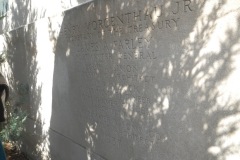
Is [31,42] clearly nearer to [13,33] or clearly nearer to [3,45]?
[13,33]

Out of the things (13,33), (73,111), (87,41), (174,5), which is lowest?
(174,5)

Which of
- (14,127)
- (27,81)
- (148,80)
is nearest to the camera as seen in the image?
(148,80)

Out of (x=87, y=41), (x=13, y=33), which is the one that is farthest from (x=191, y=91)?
(x=13, y=33)

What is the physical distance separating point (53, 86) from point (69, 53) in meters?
0.80

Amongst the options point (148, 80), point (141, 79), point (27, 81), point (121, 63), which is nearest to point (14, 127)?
point (27, 81)

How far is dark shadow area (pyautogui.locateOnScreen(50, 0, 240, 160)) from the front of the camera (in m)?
2.20

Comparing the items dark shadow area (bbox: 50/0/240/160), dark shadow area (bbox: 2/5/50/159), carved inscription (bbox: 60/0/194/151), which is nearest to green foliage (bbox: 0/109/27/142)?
dark shadow area (bbox: 2/5/50/159)

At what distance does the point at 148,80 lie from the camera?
112 inches

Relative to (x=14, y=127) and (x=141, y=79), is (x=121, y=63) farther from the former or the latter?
(x=14, y=127)

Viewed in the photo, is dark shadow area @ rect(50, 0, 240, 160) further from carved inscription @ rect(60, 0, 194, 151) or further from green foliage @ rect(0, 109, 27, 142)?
green foliage @ rect(0, 109, 27, 142)

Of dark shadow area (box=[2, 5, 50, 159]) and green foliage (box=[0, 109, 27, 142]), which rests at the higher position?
dark shadow area (box=[2, 5, 50, 159])

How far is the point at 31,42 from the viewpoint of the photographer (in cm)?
538

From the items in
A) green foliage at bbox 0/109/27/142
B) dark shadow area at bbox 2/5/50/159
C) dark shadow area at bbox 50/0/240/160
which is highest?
dark shadow area at bbox 2/5/50/159

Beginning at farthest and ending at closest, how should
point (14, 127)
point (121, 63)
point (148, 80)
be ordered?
point (14, 127)
point (121, 63)
point (148, 80)
